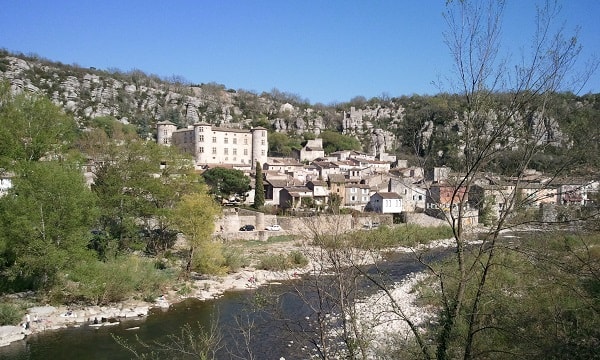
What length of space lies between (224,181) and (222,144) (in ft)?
58.0

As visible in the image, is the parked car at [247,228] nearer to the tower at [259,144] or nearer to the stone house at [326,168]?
the stone house at [326,168]

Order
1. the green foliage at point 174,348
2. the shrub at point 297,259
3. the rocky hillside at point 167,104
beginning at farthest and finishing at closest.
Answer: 1. the rocky hillside at point 167,104
2. the shrub at point 297,259
3. the green foliage at point 174,348

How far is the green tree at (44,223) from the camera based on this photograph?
1436 cm

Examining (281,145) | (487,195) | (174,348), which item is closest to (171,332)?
(174,348)

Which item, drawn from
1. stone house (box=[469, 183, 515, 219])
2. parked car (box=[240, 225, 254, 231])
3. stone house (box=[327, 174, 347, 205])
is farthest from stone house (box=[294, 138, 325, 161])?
stone house (box=[469, 183, 515, 219])

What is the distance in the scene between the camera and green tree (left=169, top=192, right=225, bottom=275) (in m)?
19.5

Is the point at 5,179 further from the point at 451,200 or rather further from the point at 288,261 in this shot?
the point at 451,200

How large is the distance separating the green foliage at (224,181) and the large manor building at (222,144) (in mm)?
14559

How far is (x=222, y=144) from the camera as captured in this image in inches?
2012

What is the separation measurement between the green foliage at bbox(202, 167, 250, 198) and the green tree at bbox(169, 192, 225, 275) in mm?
13398

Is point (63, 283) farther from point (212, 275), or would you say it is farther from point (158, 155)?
point (158, 155)

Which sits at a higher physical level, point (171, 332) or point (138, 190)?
point (138, 190)

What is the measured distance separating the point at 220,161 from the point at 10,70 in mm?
37259

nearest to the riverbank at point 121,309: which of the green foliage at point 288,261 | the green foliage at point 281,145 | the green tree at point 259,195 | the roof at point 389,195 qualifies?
the green foliage at point 288,261
